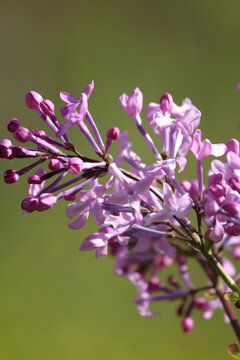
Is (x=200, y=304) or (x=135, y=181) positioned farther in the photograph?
(x=200, y=304)

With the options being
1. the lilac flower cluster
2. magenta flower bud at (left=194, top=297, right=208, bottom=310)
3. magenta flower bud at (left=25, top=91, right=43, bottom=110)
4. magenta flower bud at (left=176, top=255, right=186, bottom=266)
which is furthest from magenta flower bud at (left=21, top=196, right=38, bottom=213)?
magenta flower bud at (left=194, top=297, right=208, bottom=310)

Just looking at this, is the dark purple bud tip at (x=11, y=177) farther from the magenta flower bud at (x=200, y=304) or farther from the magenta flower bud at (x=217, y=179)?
the magenta flower bud at (x=200, y=304)

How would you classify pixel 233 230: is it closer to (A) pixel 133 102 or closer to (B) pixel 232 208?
(B) pixel 232 208

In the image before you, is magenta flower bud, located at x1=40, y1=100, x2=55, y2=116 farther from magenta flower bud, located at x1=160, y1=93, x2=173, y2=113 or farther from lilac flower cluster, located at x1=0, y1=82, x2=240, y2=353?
magenta flower bud, located at x1=160, y1=93, x2=173, y2=113

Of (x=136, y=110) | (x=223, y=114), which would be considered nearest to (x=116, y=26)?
(x=223, y=114)

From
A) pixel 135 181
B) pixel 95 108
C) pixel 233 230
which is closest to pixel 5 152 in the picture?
pixel 135 181

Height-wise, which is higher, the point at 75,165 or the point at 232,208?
the point at 75,165

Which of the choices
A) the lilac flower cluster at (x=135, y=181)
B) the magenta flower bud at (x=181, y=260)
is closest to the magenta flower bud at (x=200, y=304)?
the magenta flower bud at (x=181, y=260)

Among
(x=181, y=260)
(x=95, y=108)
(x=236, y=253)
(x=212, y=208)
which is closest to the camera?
(x=212, y=208)
